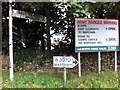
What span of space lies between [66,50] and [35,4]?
313 centimetres

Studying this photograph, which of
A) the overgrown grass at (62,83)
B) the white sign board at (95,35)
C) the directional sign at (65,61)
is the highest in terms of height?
the white sign board at (95,35)

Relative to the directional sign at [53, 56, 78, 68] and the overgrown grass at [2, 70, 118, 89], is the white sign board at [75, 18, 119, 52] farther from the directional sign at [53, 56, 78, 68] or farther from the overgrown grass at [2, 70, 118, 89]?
the overgrown grass at [2, 70, 118, 89]

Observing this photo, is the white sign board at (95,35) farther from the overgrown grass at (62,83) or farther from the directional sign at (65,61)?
the overgrown grass at (62,83)

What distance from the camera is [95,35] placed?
5570mm

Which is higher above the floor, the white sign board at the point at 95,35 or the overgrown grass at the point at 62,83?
the white sign board at the point at 95,35

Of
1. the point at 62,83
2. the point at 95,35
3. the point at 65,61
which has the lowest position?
the point at 62,83

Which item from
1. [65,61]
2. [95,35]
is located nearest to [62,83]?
[65,61]

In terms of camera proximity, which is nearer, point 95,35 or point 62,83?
point 62,83

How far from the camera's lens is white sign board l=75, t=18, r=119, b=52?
17.8ft

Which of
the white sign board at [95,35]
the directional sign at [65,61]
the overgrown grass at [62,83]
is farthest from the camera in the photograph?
the white sign board at [95,35]

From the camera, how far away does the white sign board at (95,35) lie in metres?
5.42

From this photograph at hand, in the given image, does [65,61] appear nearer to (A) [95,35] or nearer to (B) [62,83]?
(B) [62,83]

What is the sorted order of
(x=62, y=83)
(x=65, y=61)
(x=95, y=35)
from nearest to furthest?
(x=62, y=83)
(x=65, y=61)
(x=95, y=35)

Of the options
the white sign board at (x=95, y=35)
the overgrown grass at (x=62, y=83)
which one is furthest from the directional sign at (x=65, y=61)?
the white sign board at (x=95, y=35)
